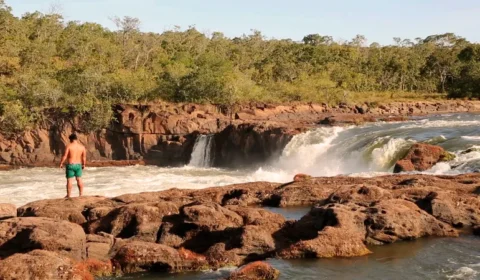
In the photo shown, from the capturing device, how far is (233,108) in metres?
40.0

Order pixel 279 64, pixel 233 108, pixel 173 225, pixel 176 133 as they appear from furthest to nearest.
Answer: pixel 279 64, pixel 233 108, pixel 176 133, pixel 173 225

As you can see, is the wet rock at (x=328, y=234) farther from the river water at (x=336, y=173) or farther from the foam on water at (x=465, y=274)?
the foam on water at (x=465, y=274)

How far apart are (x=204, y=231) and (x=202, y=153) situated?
23.3 m

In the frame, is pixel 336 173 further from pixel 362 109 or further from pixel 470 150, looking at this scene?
pixel 362 109

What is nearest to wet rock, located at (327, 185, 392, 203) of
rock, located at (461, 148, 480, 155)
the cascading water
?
the cascading water

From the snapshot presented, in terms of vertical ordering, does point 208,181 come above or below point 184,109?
below

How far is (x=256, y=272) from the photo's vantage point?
9617 millimetres

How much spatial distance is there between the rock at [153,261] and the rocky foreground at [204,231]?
19mm

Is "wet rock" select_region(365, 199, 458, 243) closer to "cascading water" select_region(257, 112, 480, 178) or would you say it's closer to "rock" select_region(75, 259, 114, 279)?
"rock" select_region(75, 259, 114, 279)

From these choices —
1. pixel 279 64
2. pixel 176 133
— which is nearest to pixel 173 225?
pixel 176 133

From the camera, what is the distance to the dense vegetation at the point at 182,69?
39125mm

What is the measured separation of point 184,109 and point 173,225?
2679 cm

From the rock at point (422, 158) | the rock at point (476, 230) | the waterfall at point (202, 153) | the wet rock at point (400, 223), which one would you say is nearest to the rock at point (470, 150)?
the rock at point (422, 158)

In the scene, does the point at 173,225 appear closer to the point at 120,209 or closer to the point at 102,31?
the point at 120,209
